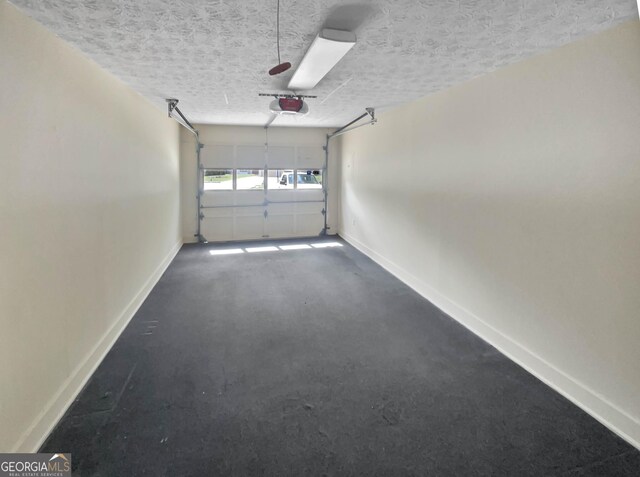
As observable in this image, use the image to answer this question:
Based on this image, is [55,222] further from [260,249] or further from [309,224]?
[309,224]

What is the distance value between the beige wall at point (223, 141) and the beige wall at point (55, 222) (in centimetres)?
311

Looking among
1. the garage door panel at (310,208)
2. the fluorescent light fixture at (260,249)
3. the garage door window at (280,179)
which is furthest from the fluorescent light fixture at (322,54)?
the garage door panel at (310,208)

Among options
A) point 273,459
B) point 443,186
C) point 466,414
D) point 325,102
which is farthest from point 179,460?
point 325,102

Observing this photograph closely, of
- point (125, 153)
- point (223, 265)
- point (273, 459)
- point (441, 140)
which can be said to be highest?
point (441, 140)

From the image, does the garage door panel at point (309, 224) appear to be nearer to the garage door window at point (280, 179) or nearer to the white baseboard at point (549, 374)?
the garage door window at point (280, 179)

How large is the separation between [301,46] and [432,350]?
2495mm

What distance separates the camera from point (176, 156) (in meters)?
5.64

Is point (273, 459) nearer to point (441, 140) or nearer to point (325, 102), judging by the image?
point (441, 140)

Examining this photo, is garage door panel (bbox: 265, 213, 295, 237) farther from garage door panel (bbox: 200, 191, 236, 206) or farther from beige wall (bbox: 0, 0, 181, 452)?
beige wall (bbox: 0, 0, 181, 452)

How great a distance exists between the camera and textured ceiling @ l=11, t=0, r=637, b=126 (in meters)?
1.61

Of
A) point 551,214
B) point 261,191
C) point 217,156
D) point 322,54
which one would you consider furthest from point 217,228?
point 551,214

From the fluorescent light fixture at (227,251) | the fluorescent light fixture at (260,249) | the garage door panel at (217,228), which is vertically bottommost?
the fluorescent light fixture at (227,251)

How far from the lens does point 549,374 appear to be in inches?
87.0

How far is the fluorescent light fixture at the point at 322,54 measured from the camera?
1879 millimetres
